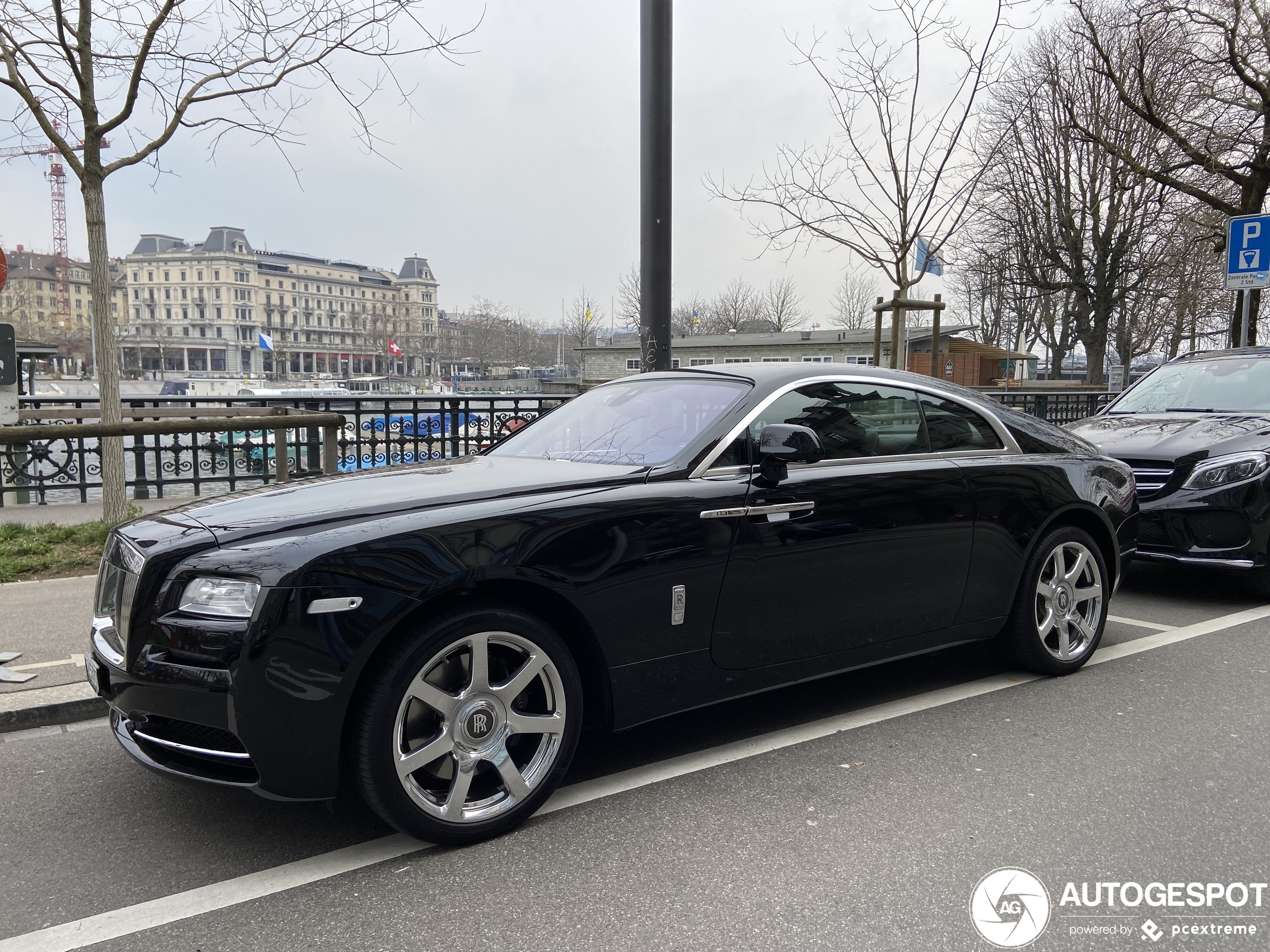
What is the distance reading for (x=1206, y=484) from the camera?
6.02 metres

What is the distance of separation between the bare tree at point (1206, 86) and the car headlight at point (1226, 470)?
457 inches

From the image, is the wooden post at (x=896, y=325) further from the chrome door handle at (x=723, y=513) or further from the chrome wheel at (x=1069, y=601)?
the chrome door handle at (x=723, y=513)

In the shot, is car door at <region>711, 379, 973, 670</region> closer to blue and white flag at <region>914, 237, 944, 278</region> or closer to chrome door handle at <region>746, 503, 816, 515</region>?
chrome door handle at <region>746, 503, 816, 515</region>

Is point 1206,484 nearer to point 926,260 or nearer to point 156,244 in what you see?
point 926,260

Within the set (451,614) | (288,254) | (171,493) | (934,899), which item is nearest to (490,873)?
(451,614)

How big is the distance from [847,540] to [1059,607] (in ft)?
5.30

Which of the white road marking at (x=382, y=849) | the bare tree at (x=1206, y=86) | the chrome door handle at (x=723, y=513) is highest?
the bare tree at (x=1206, y=86)

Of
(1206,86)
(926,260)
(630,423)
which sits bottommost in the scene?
(630,423)

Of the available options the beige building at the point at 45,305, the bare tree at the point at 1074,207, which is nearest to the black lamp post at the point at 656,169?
the bare tree at the point at 1074,207

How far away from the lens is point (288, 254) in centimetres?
12725

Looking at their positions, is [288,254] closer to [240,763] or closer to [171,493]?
[171,493]

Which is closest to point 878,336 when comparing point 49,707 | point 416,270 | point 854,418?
point 854,418

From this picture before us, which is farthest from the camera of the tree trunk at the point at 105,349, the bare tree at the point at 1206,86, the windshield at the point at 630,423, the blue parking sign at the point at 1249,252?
the bare tree at the point at 1206,86

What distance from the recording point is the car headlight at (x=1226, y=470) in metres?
5.98
